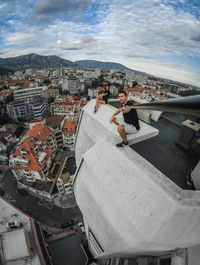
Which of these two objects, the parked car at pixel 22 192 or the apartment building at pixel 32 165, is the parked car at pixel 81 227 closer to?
the apartment building at pixel 32 165

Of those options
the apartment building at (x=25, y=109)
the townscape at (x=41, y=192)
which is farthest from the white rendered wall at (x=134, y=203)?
the apartment building at (x=25, y=109)

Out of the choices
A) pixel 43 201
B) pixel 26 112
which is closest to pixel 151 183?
pixel 43 201

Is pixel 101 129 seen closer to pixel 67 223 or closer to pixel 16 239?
pixel 16 239

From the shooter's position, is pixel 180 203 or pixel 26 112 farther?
pixel 26 112

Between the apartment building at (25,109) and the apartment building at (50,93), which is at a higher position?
the apartment building at (50,93)

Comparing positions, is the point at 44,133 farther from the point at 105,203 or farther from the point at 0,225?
the point at 105,203

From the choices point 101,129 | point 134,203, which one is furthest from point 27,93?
point 134,203

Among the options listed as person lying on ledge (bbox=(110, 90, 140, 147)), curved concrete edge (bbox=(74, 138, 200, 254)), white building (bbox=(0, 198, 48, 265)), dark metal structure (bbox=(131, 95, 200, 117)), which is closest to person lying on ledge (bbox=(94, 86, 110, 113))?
person lying on ledge (bbox=(110, 90, 140, 147))
